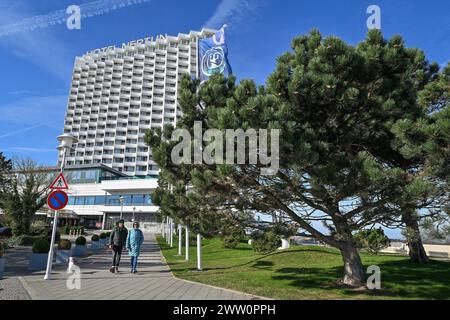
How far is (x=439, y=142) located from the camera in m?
6.45

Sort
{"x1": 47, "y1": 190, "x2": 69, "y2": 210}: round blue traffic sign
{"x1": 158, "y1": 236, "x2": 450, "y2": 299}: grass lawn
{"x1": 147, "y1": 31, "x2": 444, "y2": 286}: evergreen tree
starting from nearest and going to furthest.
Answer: {"x1": 147, "y1": 31, "x2": 444, "y2": 286}: evergreen tree < {"x1": 158, "y1": 236, "x2": 450, "y2": 299}: grass lawn < {"x1": 47, "y1": 190, "x2": 69, "y2": 210}: round blue traffic sign

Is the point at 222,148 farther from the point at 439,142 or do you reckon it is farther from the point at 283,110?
the point at 439,142

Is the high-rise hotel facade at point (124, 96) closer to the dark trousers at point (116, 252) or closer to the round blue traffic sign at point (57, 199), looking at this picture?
the dark trousers at point (116, 252)

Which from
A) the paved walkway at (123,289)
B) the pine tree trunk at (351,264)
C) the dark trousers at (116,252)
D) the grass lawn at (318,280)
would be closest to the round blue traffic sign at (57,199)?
the paved walkway at (123,289)

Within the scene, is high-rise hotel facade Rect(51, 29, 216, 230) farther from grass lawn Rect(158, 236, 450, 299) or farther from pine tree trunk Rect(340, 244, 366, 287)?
pine tree trunk Rect(340, 244, 366, 287)

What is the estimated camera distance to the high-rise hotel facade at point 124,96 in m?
97.0

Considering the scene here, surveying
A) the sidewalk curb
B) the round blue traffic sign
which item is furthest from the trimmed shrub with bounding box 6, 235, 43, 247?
the round blue traffic sign

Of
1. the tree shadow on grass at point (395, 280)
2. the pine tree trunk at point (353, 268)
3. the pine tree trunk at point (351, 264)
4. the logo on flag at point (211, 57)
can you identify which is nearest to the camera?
the tree shadow on grass at point (395, 280)

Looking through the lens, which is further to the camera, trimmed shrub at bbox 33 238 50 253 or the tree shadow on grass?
trimmed shrub at bbox 33 238 50 253

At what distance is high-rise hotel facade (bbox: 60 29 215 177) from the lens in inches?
3819

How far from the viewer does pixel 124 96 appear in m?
103

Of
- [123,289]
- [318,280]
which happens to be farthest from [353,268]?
[123,289]
